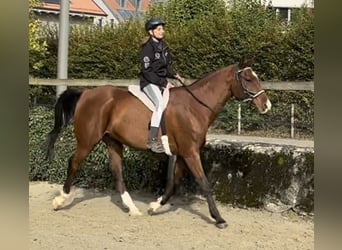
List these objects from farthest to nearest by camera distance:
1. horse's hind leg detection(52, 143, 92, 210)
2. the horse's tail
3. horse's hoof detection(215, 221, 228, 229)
Answer: the horse's tail
horse's hind leg detection(52, 143, 92, 210)
horse's hoof detection(215, 221, 228, 229)

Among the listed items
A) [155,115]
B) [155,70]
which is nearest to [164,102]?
[155,115]

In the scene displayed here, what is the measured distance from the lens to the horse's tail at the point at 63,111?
21.0ft

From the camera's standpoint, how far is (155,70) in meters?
5.77

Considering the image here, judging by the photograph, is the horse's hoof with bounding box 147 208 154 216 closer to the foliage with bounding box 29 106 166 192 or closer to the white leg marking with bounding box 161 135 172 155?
the white leg marking with bounding box 161 135 172 155

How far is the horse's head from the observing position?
18.4 feet

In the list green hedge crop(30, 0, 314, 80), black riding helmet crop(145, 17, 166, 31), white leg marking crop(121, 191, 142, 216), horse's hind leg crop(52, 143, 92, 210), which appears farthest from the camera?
green hedge crop(30, 0, 314, 80)

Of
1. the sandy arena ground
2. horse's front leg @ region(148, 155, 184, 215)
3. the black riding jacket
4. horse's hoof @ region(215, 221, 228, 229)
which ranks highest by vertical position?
the black riding jacket

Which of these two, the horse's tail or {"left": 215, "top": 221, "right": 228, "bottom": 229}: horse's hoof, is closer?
{"left": 215, "top": 221, "right": 228, "bottom": 229}: horse's hoof

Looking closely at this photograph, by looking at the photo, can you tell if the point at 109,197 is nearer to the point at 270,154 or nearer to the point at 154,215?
the point at 154,215

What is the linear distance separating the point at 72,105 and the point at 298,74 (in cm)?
817

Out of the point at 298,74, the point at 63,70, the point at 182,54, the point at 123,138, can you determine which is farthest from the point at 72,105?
the point at 182,54

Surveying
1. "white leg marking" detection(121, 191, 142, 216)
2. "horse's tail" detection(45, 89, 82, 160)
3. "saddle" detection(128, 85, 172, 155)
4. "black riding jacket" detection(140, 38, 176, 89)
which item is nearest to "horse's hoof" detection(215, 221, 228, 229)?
"saddle" detection(128, 85, 172, 155)

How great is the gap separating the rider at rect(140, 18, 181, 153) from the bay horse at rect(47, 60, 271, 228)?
0.33 feet

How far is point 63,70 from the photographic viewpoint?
835 centimetres
